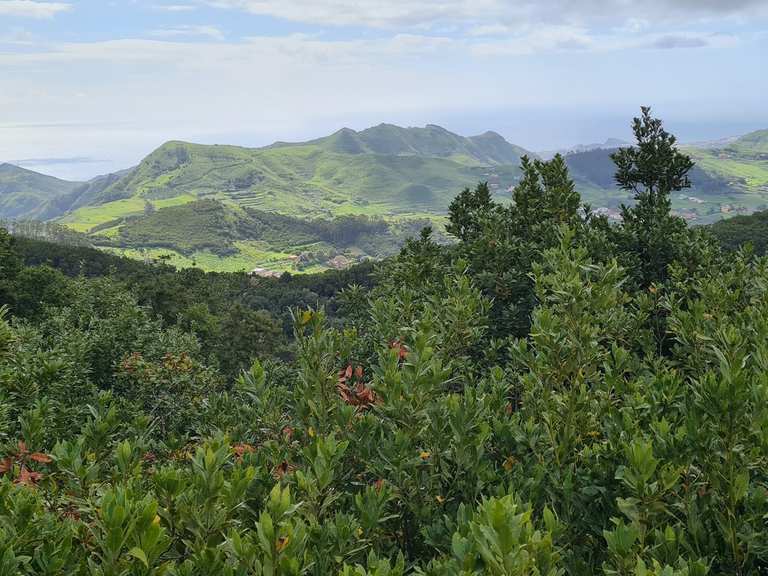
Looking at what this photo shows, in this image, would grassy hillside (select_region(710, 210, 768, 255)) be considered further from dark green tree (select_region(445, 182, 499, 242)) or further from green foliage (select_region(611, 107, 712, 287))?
dark green tree (select_region(445, 182, 499, 242))

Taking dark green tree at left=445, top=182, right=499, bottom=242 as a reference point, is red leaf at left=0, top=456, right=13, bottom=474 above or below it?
below

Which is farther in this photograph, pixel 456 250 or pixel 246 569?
pixel 456 250

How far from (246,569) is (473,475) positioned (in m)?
2.69

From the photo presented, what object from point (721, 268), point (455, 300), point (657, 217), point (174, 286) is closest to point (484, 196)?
point (657, 217)

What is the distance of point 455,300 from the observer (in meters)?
11.1

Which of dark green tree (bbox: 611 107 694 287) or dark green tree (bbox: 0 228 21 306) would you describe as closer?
dark green tree (bbox: 611 107 694 287)

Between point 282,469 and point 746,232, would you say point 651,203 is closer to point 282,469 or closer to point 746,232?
point 282,469

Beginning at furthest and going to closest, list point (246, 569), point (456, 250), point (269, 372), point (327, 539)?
point (456, 250) < point (269, 372) < point (327, 539) < point (246, 569)

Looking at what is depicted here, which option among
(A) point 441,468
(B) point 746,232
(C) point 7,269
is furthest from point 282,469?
(B) point 746,232

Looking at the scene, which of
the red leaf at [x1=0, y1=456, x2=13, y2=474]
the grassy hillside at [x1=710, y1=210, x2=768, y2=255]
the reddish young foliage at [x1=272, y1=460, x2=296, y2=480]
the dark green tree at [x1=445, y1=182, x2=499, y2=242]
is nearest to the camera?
the reddish young foliage at [x1=272, y1=460, x2=296, y2=480]

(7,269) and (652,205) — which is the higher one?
(652,205)

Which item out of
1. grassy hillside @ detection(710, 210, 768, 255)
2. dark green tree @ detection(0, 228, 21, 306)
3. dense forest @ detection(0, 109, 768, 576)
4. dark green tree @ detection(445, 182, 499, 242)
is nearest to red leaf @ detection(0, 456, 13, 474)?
dense forest @ detection(0, 109, 768, 576)

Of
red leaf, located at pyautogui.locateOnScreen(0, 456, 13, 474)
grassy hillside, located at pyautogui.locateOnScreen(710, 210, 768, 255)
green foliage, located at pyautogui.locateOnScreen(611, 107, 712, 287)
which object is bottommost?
grassy hillside, located at pyautogui.locateOnScreen(710, 210, 768, 255)

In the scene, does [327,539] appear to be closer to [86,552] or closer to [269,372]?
[86,552]
